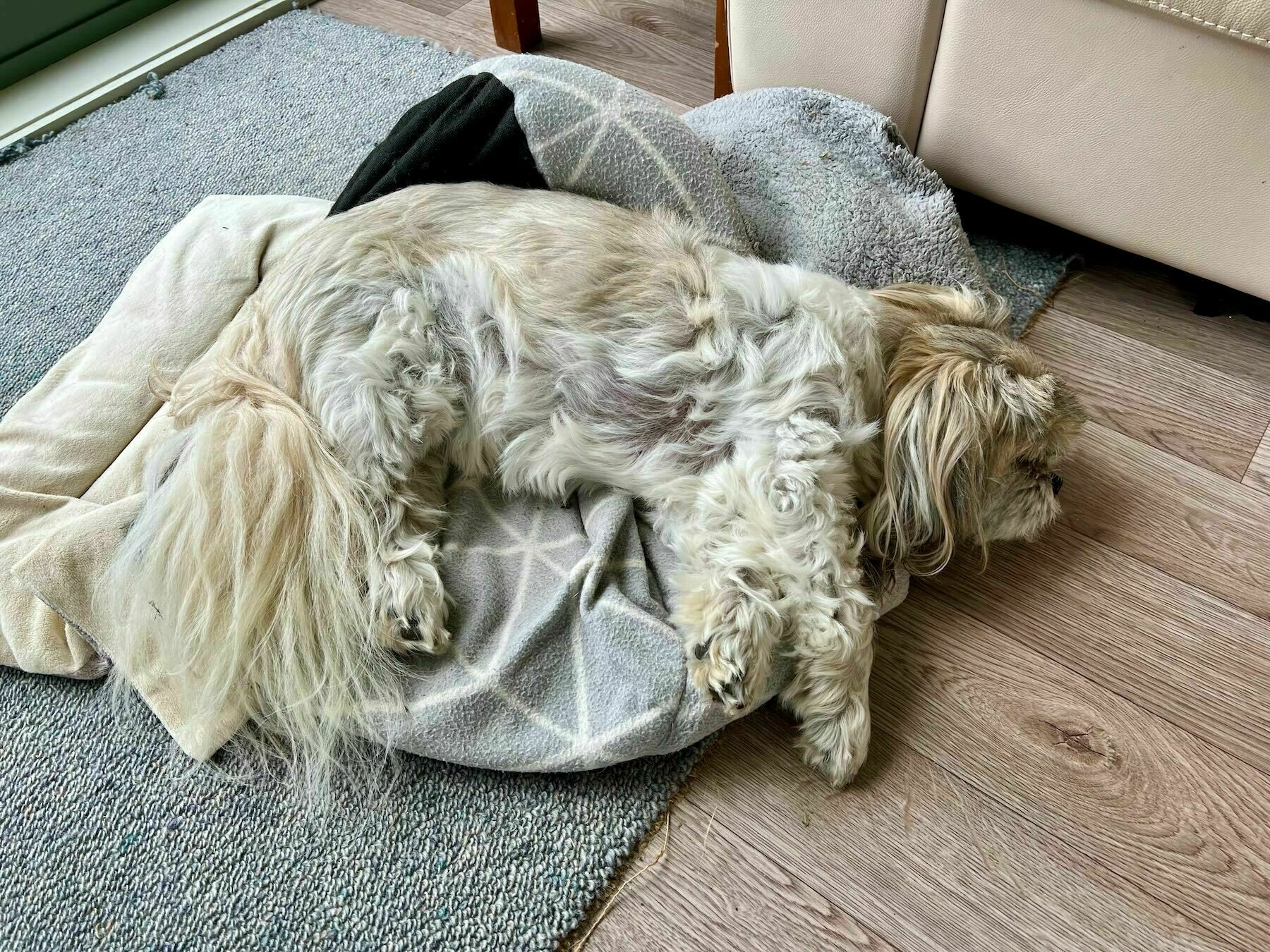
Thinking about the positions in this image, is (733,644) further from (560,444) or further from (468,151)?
(468,151)

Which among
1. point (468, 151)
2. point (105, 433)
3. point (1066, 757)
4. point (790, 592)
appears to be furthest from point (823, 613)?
point (105, 433)

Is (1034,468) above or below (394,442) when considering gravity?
below

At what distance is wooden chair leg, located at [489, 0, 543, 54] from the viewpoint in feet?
8.68

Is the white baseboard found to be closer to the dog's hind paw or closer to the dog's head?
the dog's hind paw

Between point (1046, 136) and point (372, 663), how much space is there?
1637 millimetres

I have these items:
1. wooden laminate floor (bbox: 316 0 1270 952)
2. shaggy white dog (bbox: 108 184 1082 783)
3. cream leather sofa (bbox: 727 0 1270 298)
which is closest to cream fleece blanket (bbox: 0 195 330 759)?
shaggy white dog (bbox: 108 184 1082 783)

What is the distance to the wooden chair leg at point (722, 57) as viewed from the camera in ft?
7.38

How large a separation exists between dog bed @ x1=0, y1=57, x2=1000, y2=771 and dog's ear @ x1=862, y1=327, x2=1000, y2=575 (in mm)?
346

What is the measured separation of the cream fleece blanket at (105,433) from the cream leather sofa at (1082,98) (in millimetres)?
1239

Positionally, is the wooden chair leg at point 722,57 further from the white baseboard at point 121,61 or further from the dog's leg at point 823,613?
the white baseboard at point 121,61

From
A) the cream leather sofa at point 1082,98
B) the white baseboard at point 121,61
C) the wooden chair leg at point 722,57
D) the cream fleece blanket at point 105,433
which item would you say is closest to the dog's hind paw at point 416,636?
the cream fleece blanket at point 105,433

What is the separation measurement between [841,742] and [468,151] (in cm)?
126

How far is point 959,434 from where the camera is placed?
1.43 metres

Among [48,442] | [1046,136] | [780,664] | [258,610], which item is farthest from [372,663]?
[1046,136]
